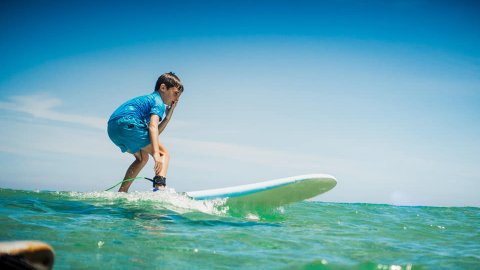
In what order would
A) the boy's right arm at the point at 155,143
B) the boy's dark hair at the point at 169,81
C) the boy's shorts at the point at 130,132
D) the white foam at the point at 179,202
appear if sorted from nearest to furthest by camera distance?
the white foam at the point at 179,202 < the boy's right arm at the point at 155,143 < the boy's shorts at the point at 130,132 < the boy's dark hair at the point at 169,81

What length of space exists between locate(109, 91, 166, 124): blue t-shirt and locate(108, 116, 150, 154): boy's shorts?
6 cm

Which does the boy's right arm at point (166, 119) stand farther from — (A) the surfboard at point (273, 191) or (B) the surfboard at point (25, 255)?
(B) the surfboard at point (25, 255)

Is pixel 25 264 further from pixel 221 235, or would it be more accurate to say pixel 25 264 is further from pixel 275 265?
pixel 221 235

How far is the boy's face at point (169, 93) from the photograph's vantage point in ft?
16.5

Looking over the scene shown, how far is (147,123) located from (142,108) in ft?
0.71

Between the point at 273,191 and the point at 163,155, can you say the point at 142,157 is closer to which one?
the point at 163,155

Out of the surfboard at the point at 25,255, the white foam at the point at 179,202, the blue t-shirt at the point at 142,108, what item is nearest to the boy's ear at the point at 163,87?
the blue t-shirt at the point at 142,108

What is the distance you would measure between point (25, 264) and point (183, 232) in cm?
175

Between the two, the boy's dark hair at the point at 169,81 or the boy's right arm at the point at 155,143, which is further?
the boy's dark hair at the point at 169,81

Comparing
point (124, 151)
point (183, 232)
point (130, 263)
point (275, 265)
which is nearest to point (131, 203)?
point (124, 151)

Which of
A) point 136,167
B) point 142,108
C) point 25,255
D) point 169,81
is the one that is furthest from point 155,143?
point 25,255

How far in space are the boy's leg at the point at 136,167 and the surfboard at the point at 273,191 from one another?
0.94 meters

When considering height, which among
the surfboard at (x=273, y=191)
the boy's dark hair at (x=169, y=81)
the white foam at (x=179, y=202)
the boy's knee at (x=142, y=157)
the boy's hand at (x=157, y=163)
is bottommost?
the white foam at (x=179, y=202)

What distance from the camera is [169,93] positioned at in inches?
199
